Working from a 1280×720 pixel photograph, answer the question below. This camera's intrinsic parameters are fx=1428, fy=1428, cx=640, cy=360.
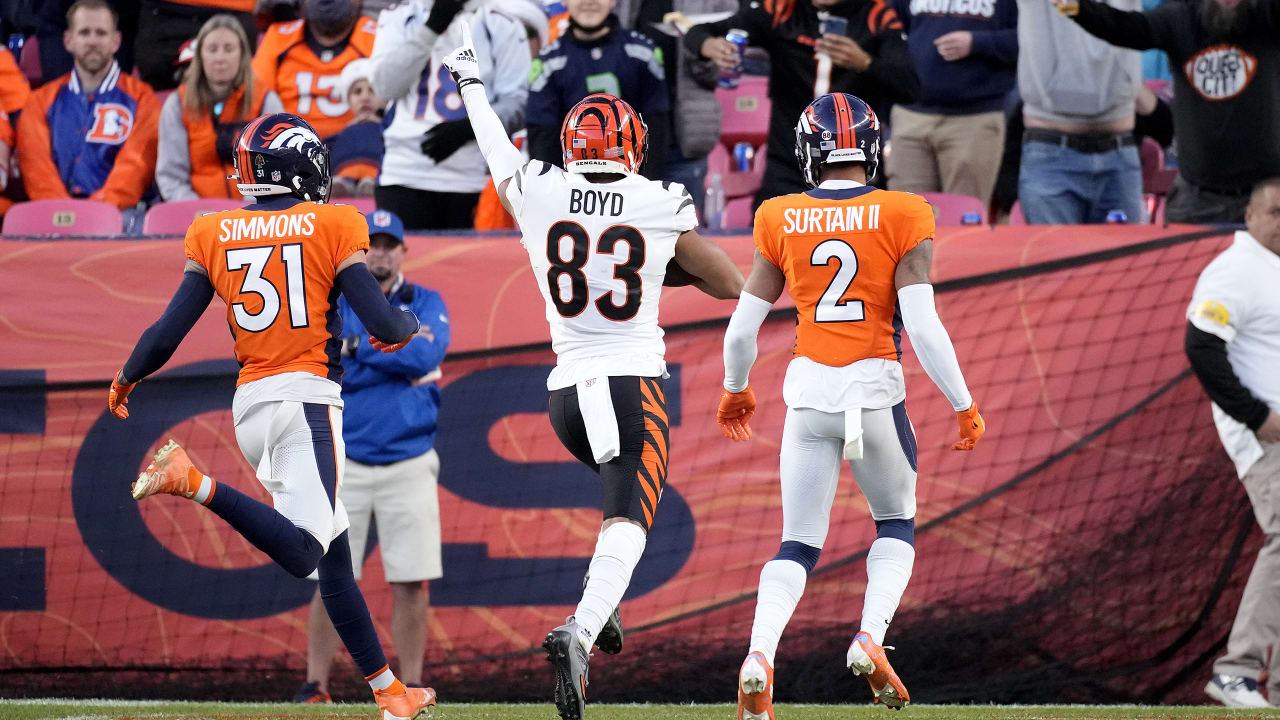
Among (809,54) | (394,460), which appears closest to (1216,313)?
(809,54)

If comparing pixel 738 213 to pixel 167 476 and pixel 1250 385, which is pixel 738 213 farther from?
pixel 167 476

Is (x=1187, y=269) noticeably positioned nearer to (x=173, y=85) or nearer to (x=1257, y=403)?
(x=1257, y=403)

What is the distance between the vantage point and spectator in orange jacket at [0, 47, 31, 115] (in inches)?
359

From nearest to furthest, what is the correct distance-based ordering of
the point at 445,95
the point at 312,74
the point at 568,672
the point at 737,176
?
1. the point at 568,672
2. the point at 445,95
3. the point at 312,74
4. the point at 737,176

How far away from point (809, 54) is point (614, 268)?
3.46 metres

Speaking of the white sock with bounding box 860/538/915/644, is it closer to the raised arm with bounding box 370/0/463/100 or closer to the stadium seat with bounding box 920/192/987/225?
the stadium seat with bounding box 920/192/987/225

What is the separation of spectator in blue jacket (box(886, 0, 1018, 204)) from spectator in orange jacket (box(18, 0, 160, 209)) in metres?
4.59

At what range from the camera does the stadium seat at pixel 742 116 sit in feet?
34.9

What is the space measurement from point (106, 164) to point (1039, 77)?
5634 millimetres

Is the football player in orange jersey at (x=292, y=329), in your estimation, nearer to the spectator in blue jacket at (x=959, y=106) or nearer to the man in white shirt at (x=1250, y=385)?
the man in white shirt at (x=1250, y=385)

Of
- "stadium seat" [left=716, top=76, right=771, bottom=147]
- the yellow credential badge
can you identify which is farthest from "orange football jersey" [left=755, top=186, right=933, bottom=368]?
"stadium seat" [left=716, top=76, right=771, bottom=147]

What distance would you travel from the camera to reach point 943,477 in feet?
23.4

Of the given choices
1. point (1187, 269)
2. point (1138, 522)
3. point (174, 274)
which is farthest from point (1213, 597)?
point (174, 274)

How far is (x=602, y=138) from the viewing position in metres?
4.94
